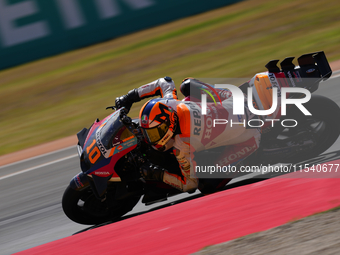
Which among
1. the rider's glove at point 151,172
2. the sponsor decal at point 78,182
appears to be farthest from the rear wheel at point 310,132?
the sponsor decal at point 78,182

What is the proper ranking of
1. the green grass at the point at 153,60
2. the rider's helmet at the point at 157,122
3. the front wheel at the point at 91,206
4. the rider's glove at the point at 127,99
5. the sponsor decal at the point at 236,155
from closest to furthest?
the rider's helmet at the point at 157,122 < the front wheel at the point at 91,206 < the sponsor decal at the point at 236,155 < the rider's glove at the point at 127,99 < the green grass at the point at 153,60

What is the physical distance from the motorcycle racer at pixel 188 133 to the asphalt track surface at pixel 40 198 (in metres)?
0.58

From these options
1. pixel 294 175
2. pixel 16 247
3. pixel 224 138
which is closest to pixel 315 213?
pixel 294 175

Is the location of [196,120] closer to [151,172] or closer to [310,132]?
[151,172]

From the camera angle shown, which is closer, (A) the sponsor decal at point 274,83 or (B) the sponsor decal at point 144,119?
(B) the sponsor decal at point 144,119

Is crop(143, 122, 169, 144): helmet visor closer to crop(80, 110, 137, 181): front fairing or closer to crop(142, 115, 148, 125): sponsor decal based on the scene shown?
crop(142, 115, 148, 125): sponsor decal

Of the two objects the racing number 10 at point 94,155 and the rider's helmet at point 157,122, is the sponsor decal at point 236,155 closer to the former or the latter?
the rider's helmet at point 157,122

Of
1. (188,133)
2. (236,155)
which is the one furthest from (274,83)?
(188,133)

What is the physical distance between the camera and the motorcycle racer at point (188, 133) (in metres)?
3.86

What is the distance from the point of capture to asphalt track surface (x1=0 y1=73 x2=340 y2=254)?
4590 millimetres

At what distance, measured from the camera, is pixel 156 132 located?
384 cm

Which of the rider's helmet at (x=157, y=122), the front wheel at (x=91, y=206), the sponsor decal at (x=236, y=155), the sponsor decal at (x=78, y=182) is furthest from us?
the sponsor decal at (x=236, y=155)

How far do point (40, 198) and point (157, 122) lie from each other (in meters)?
2.70

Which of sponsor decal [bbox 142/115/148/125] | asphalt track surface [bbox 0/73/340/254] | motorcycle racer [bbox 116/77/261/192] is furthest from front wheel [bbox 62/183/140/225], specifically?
sponsor decal [bbox 142/115/148/125]
